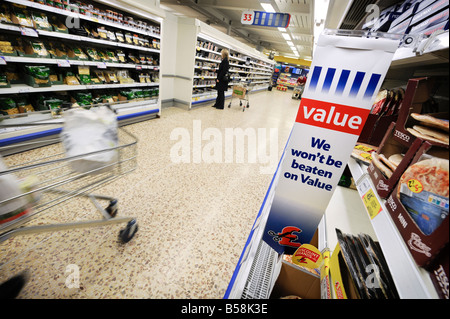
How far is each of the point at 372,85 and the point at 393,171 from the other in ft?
1.22

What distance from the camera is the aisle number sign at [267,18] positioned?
6.46m

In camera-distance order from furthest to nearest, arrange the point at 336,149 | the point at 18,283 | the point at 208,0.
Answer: the point at 208,0 < the point at 18,283 < the point at 336,149

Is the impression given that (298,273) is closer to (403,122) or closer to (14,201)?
(403,122)

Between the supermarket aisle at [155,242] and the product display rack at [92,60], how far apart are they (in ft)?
2.55

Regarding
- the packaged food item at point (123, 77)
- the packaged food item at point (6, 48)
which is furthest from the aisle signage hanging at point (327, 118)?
the packaged food item at point (123, 77)

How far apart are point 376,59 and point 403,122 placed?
0.28 meters

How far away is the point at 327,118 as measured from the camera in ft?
2.92

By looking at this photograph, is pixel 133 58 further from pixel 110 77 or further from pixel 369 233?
pixel 369 233

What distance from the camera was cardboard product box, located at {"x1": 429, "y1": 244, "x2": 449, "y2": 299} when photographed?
366mm

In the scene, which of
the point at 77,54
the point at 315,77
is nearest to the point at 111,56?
the point at 77,54

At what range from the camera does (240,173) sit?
8.95 ft

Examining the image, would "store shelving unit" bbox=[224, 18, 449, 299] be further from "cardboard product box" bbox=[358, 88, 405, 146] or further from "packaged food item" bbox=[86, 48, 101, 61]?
"packaged food item" bbox=[86, 48, 101, 61]

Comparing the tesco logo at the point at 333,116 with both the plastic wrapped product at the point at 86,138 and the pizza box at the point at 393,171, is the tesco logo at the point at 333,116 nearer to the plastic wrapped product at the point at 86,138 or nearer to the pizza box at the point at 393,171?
the pizza box at the point at 393,171
